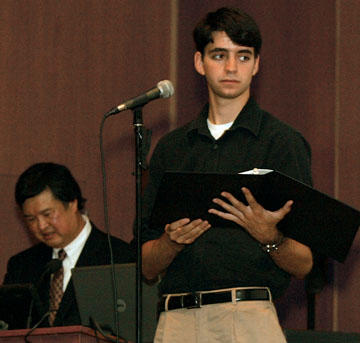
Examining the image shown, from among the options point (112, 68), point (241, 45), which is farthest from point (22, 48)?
point (241, 45)

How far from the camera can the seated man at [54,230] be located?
421 centimetres

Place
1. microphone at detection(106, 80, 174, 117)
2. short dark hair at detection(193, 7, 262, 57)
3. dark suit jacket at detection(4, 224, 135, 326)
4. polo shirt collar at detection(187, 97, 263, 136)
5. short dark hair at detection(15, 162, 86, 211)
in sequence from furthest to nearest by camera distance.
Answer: short dark hair at detection(15, 162, 86, 211) < dark suit jacket at detection(4, 224, 135, 326) < short dark hair at detection(193, 7, 262, 57) < polo shirt collar at detection(187, 97, 263, 136) < microphone at detection(106, 80, 174, 117)

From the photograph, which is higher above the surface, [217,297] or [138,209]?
[138,209]

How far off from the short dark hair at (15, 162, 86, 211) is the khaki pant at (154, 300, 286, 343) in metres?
1.98

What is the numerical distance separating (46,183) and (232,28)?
1906 millimetres

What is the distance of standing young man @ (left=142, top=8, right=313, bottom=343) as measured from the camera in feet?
8.05

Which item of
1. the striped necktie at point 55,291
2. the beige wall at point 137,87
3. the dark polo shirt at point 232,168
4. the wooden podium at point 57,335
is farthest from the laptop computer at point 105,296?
the beige wall at point 137,87

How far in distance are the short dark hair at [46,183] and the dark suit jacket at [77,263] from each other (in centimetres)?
25

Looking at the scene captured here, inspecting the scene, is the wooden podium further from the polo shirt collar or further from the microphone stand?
the polo shirt collar

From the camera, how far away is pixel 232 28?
9.12ft

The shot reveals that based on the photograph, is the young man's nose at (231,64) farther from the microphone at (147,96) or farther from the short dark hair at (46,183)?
the short dark hair at (46,183)

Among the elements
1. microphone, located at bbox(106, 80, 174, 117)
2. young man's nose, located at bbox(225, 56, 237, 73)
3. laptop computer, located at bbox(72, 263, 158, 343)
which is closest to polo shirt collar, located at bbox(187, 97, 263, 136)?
young man's nose, located at bbox(225, 56, 237, 73)

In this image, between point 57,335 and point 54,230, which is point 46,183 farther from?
point 57,335

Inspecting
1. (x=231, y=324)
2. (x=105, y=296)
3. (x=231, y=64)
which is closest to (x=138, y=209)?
(x=231, y=324)
